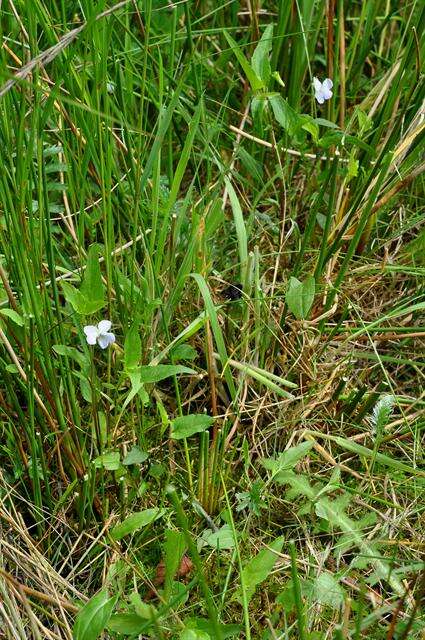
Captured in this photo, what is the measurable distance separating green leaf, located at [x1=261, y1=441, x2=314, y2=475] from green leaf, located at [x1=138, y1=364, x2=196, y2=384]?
20 cm

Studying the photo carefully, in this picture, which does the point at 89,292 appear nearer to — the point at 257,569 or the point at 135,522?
the point at 135,522

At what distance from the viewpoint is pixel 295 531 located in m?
1.40

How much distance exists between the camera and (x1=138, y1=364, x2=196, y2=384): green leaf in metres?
1.30

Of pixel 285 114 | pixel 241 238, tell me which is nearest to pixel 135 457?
pixel 241 238

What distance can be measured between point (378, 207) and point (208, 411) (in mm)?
504

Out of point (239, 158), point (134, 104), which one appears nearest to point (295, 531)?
point (239, 158)

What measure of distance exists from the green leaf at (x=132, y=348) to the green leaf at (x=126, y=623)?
0.36 metres

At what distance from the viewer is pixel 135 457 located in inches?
53.8

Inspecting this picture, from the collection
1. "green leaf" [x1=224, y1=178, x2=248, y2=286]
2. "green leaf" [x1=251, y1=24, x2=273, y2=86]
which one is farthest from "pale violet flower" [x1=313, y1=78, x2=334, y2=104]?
"green leaf" [x1=224, y1=178, x2=248, y2=286]

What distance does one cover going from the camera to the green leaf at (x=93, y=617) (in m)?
1.15

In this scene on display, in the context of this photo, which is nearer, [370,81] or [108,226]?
[108,226]

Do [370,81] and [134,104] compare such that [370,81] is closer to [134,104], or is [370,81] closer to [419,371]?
[134,104]

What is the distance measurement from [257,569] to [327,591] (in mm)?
105

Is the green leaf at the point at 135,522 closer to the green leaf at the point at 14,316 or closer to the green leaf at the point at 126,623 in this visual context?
the green leaf at the point at 126,623
